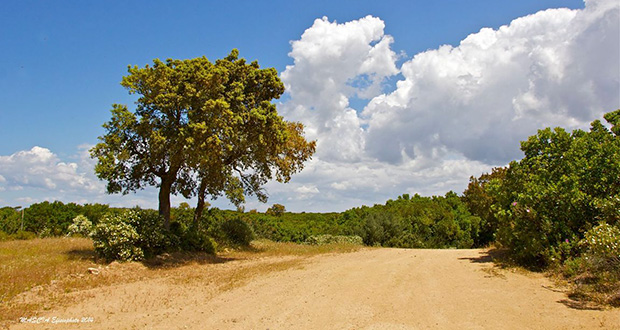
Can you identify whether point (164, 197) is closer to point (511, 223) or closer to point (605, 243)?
point (511, 223)

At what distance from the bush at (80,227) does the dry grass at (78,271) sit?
9.11 ft

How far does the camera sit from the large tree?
1439 centimetres

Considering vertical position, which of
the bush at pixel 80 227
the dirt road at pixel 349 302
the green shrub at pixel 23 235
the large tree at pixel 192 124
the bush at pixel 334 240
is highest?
the large tree at pixel 192 124

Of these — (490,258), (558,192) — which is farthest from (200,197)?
(558,192)

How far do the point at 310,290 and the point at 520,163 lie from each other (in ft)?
23.1

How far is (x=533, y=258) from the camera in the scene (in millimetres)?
10766

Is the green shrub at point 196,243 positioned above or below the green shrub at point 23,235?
below

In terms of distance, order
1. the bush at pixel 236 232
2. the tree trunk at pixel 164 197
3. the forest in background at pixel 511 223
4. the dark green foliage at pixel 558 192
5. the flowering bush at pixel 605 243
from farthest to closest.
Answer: the bush at pixel 236 232
the tree trunk at pixel 164 197
the dark green foliage at pixel 558 192
the forest in background at pixel 511 223
the flowering bush at pixel 605 243

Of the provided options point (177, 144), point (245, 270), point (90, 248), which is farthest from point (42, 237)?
point (245, 270)

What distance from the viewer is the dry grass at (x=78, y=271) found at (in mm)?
9638

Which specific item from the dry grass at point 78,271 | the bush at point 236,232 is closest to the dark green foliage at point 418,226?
the dry grass at point 78,271

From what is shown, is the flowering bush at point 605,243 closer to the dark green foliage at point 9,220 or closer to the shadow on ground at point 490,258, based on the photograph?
the shadow on ground at point 490,258

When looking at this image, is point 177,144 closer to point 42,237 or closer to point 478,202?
point 42,237

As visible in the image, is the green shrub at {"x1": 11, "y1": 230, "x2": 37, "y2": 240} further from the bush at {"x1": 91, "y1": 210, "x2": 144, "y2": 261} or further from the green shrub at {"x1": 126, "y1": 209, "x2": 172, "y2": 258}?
the green shrub at {"x1": 126, "y1": 209, "x2": 172, "y2": 258}
